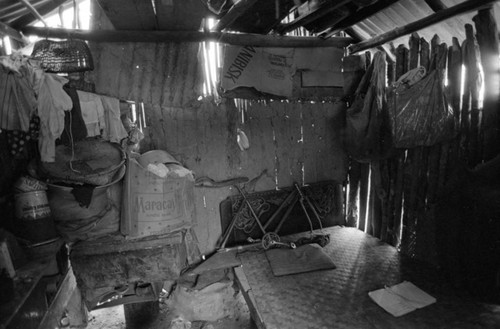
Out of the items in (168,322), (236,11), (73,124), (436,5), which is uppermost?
(436,5)

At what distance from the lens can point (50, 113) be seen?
7.44 ft

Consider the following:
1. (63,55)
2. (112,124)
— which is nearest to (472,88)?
(112,124)

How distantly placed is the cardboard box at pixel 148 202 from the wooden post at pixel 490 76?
3.27 m

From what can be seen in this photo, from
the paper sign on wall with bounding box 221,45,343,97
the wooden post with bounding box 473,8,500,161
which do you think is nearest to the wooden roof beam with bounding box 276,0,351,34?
the paper sign on wall with bounding box 221,45,343,97

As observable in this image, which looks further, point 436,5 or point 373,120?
point 373,120

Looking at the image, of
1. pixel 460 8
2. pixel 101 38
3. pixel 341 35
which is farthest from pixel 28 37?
pixel 460 8

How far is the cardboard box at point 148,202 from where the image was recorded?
2.89 meters

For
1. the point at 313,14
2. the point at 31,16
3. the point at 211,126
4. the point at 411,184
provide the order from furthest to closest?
the point at 211,126
the point at 411,184
the point at 313,14
the point at 31,16

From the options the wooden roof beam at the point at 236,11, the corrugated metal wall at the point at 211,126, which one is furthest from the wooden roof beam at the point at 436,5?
the wooden roof beam at the point at 236,11

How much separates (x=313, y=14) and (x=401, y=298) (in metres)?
3.39

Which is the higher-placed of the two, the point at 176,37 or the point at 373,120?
the point at 176,37

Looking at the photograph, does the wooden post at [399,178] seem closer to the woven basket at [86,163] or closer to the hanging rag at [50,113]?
the woven basket at [86,163]

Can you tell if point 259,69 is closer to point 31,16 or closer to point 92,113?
point 92,113

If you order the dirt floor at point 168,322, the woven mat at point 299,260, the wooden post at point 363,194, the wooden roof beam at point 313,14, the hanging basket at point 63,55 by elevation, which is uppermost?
the wooden roof beam at point 313,14
